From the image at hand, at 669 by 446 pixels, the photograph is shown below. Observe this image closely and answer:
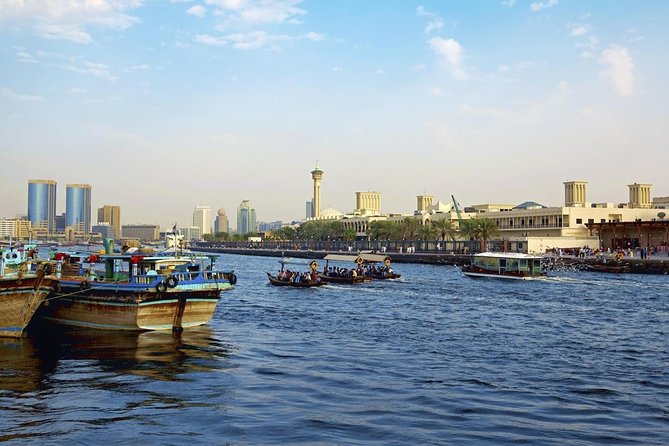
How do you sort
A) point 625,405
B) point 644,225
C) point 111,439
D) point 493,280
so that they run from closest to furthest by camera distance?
1. point 111,439
2. point 625,405
3. point 493,280
4. point 644,225

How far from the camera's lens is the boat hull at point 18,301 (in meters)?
29.4

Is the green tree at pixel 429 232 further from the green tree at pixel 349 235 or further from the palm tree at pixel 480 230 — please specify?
the green tree at pixel 349 235

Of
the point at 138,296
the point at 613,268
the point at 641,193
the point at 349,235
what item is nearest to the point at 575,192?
the point at 641,193

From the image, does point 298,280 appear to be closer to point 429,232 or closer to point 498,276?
point 498,276

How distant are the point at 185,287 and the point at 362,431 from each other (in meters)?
17.9

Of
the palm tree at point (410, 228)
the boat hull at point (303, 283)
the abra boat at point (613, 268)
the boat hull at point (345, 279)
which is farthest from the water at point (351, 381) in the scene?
the palm tree at point (410, 228)

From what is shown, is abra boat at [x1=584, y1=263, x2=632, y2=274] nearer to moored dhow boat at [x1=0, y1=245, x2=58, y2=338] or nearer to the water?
the water

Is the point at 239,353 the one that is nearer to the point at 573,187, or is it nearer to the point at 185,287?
the point at 185,287

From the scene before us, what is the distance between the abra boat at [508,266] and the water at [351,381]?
30.0 m

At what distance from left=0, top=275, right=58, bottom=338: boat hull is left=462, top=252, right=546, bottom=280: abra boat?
51.4 meters

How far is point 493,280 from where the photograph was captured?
70.6 m

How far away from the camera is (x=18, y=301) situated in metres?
29.7

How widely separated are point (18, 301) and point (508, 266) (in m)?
53.1

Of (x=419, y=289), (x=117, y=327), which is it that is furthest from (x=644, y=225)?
(x=117, y=327)
